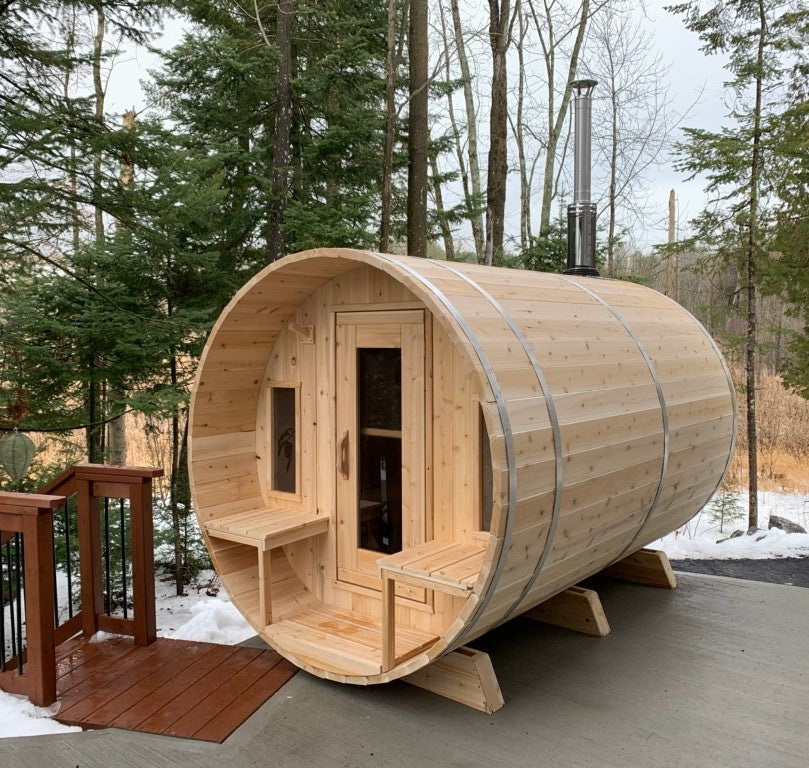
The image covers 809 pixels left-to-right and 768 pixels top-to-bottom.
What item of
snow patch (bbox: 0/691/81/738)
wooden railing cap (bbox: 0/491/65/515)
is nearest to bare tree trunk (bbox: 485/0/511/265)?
wooden railing cap (bbox: 0/491/65/515)

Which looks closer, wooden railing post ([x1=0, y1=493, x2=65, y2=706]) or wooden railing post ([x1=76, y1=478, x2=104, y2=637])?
wooden railing post ([x1=0, y1=493, x2=65, y2=706])

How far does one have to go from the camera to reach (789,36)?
9055 millimetres

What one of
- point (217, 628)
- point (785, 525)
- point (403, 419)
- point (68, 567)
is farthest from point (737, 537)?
point (68, 567)

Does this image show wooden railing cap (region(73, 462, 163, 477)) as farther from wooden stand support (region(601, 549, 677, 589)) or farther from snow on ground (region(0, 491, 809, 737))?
wooden stand support (region(601, 549, 677, 589))

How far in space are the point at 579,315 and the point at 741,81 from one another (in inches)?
278

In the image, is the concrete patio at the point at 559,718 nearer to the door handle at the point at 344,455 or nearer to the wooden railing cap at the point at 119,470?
the door handle at the point at 344,455

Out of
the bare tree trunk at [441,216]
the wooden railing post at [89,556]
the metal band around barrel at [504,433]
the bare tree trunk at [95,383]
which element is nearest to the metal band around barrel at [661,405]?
the metal band around barrel at [504,433]

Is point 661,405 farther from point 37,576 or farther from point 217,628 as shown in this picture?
point 37,576

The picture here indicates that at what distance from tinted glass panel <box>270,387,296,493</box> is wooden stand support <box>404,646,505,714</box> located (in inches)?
67.5

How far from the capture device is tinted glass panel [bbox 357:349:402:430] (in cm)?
460

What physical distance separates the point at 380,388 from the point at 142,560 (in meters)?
1.87

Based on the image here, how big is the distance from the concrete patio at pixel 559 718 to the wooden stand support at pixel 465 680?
59 millimetres

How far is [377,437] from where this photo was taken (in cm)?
470

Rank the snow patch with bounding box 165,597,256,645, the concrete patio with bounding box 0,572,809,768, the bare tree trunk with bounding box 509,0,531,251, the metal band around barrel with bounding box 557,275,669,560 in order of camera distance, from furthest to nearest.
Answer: the bare tree trunk with bounding box 509,0,531,251, the snow patch with bounding box 165,597,256,645, the metal band around barrel with bounding box 557,275,669,560, the concrete patio with bounding box 0,572,809,768
